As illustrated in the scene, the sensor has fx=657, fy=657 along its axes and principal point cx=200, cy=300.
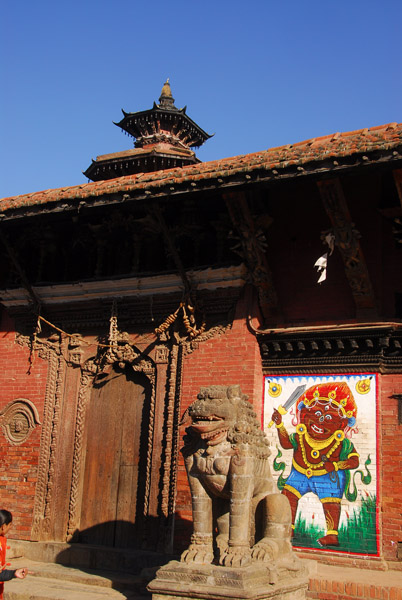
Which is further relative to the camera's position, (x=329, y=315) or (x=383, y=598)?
(x=329, y=315)

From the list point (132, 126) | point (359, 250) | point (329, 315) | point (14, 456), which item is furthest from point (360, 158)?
point (132, 126)

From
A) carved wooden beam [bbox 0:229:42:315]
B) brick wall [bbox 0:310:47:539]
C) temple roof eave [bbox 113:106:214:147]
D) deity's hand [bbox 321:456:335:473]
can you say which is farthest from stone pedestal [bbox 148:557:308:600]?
temple roof eave [bbox 113:106:214:147]

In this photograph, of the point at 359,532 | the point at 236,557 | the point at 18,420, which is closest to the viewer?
the point at 236,557

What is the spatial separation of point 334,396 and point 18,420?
5479 mm

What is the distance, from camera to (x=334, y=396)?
32.1 feet

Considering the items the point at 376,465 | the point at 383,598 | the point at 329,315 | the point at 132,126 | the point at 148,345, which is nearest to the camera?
the point at 383,598

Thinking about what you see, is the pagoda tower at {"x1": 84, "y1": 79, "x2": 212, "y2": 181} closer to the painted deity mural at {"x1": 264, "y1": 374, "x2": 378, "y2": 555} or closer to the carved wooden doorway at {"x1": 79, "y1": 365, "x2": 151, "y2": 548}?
the carved wooden doorway at {"x1": 79, "y1": 365, "x2": 151, "y2": 548}

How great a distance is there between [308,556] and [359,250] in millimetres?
4410

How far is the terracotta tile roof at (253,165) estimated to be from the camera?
8500 mm

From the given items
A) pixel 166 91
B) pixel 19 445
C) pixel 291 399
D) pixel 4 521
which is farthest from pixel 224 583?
pixel 166 91

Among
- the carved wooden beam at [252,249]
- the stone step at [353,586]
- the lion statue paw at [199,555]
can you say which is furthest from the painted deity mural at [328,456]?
the lion statue paw at [199,555]

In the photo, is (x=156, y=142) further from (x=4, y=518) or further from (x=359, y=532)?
(x=4, y=518)

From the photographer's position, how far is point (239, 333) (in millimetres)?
10273

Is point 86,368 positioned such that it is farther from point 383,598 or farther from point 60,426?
point 383,598
